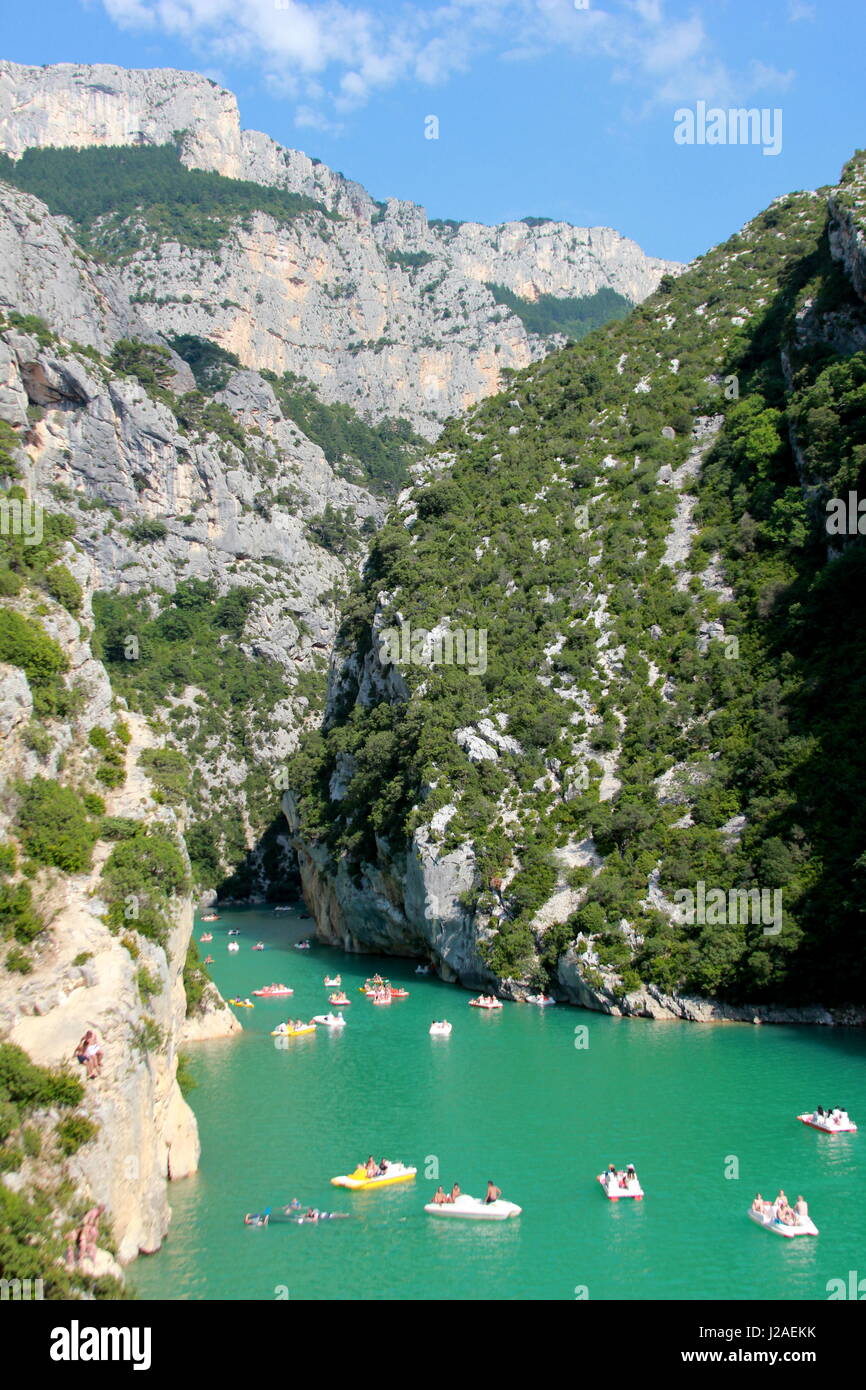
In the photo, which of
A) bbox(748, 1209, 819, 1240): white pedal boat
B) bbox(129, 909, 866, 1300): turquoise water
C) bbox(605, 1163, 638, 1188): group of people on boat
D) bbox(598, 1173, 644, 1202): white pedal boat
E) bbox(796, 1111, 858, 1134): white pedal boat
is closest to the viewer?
bbox(129, 909, 866, 1300): turquoise water

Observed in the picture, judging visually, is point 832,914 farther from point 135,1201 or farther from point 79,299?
point 79,299

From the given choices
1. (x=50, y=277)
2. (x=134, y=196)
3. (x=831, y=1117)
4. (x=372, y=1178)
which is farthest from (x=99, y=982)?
(x=134, y=196)

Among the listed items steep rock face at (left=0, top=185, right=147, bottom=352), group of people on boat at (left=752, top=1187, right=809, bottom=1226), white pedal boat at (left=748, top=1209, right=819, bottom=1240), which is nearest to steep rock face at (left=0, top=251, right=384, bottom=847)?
steep rock face at (left=0, top=185, right=147, bottom=352)

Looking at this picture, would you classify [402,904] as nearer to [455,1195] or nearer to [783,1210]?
[455,1195]

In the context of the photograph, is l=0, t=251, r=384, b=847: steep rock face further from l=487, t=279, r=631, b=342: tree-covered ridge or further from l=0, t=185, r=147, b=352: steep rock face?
l=487, t=279, r=631, b=342: tree-covered ridge

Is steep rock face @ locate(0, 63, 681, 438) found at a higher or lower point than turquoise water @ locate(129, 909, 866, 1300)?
higher
